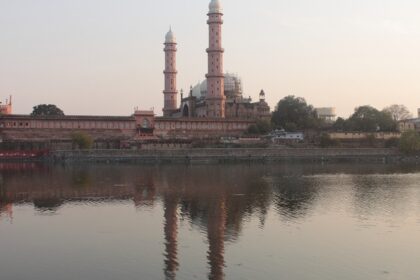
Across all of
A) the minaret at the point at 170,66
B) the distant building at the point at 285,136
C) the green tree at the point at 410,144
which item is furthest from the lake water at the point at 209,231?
the minaret at the point at 170,66

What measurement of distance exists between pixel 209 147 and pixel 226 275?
132 ft

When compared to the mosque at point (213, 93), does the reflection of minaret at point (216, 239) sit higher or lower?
lower

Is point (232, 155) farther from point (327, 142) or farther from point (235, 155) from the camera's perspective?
point (327, 142)

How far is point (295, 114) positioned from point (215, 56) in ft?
33.9

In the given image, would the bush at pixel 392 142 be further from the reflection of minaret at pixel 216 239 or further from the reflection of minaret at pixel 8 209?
the reflection of minaret at pixel 8 209

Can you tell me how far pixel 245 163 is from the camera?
145ft

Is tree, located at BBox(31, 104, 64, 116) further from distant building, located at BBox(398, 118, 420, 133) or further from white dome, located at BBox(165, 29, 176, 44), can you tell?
distant building, located at BBox(398, 118, 420, 133)

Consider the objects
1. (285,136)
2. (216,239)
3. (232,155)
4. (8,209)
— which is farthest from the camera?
(285,136)

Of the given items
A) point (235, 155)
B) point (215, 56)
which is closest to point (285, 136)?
point (235, 155)

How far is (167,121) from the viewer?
5644cm

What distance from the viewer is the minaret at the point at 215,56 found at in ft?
185

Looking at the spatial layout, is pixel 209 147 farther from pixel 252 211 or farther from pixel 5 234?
pixel 5 234

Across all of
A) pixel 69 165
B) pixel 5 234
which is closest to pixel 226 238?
pixel 5 234

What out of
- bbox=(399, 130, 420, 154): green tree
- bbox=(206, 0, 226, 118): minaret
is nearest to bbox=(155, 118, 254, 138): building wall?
bbox=(206, 0, 226, 118): minaret
